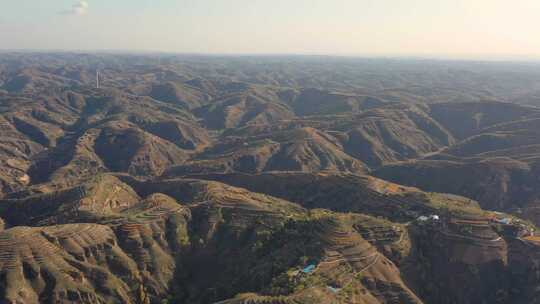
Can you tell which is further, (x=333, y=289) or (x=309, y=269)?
(x=309, y=269)

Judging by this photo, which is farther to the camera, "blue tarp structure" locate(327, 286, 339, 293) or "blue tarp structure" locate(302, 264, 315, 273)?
"blue tarp structure" locate(302, 264, 315, 273)

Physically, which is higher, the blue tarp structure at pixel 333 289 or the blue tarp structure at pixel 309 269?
the blue tarp structure at pixel 309 269

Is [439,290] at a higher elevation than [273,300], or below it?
below

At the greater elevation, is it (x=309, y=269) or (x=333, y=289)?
(x=309, y=269)

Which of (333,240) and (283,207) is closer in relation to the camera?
(333,240)

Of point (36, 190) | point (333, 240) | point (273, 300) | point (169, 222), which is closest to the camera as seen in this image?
point (273, 300)

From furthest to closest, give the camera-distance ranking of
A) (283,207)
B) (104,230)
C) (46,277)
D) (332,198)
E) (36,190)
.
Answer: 1. (36,190)
2. (332,198)
3. (283,207)
4. (104,230)
5. (46,277)

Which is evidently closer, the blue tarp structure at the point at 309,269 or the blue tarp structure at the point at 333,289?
the blue tarp structure at the point at 333,289

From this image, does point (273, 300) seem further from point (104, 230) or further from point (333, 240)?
point (104, 230)

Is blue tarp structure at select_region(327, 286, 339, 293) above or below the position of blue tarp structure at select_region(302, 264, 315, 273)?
below

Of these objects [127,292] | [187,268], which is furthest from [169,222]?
[127,292]
